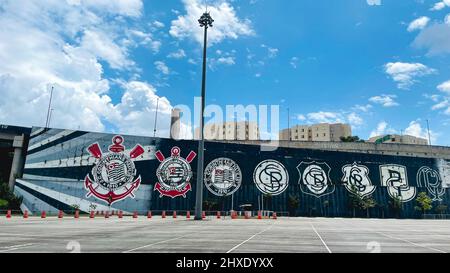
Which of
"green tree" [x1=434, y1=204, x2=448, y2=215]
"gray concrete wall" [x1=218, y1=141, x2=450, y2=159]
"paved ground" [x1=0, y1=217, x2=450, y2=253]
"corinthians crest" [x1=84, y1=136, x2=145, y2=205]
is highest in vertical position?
"gray concrete wall" [x1=218, y1=141, x2=450, y2=159]

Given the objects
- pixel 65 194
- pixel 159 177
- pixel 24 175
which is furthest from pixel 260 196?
pixel 24 175

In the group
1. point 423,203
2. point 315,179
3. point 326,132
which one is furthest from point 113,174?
point 326,132

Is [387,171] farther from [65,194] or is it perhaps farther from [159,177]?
[65,194]

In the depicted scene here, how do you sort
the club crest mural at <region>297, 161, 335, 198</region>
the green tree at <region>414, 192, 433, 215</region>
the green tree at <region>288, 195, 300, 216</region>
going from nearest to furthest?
1. the green tree at <region>288, 195, 300, 216</region>
2. the club crest mural at <region>297, 161, 335, 198</region>
3. the green tree at <region>414, 192, 433, 215</region>

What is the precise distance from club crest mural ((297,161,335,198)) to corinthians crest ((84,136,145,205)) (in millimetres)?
30300

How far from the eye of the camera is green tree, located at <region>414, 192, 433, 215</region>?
6272 cm

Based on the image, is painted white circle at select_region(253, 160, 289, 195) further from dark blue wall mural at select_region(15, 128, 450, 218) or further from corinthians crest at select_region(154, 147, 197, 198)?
corinthians crest at select_region(154, 147, 197, 198)

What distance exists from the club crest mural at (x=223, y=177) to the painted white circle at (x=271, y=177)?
11.8 feet

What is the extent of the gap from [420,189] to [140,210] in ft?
182

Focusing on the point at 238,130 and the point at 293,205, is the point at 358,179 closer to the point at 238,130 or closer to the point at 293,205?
the point at 293,205

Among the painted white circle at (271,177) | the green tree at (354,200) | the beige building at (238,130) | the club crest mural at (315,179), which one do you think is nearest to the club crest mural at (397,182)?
the green tree at (354,200)

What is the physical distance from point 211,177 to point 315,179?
20.4 m

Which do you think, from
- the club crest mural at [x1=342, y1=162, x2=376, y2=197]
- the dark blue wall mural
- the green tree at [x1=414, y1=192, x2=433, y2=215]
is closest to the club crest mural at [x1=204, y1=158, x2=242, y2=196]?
the dark blue wall mural

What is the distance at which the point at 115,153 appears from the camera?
175ft
